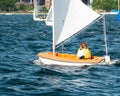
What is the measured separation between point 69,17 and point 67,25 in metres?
0.72

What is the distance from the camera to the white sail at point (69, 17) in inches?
1604

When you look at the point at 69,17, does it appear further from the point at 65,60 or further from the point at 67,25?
the point at 65,60

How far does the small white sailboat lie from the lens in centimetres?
3928

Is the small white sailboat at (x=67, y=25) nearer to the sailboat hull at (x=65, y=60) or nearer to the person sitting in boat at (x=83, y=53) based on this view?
the sailboat hull at (x=65, y=60)

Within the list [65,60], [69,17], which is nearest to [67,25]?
[69,17]

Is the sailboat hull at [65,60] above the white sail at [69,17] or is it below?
below

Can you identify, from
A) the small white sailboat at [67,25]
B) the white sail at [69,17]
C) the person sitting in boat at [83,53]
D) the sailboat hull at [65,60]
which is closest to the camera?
the sailboat hull at [65,60]

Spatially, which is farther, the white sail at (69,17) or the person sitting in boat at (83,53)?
the white sail at (69,17)

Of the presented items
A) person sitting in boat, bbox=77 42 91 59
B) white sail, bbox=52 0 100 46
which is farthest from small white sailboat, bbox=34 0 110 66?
person sitting in boat, bbox=77 42 91 59

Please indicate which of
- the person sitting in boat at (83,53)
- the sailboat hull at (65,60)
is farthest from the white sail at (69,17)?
the person sitting in boat at (83,53)

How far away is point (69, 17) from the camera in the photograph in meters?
42.0

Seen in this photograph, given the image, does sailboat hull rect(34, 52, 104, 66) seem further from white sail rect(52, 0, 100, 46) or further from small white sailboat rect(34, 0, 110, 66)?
white sail rect(52, 0, 100, 46)

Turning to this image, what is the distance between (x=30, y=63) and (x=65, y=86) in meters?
12.1

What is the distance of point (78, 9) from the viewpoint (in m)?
42.5
